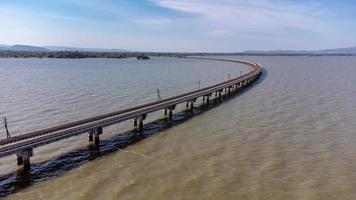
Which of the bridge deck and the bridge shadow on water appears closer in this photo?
the bridge shadow on water

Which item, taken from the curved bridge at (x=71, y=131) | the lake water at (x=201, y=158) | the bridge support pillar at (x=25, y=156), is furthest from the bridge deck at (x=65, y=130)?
the lake water at (x=201, y=158)

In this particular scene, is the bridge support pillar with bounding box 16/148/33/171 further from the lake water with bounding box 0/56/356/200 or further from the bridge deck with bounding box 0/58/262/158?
the lake water with bounding box 0/56/356/200

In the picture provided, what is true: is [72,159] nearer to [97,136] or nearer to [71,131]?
[71,131]

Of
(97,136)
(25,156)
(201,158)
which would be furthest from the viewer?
(97,136)

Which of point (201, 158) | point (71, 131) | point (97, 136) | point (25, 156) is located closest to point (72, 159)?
point (71, 131)

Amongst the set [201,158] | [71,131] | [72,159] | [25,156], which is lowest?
[72,159]

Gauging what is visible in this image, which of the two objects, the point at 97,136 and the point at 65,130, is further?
the point at 97,136

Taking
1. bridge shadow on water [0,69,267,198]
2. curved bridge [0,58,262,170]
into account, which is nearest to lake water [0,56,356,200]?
bridge shadow on water [0,69,267,198]

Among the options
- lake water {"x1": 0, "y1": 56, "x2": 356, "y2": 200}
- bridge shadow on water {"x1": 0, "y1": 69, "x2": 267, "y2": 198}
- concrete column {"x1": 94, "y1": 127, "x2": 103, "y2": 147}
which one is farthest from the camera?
concrete column {"x1": 94, "y1": 127, "x2": 103, "y2": 147}

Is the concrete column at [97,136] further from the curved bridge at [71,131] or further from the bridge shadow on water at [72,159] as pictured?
the bridge shadow on water at [72,159]
